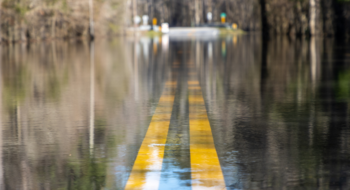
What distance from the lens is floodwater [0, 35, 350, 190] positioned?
18.9 ft

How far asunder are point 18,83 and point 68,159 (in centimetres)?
886

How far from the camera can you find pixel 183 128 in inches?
331

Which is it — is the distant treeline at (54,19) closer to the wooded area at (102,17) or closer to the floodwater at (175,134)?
the wooded area at (102,17)

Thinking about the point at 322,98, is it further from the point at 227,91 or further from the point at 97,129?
the point at 97,129

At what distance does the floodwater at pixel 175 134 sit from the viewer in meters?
5.75

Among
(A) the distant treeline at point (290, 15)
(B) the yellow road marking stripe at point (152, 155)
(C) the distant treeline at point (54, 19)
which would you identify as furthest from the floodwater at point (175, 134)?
(A) the distant treeline at point (290, 15)

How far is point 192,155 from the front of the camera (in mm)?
6652

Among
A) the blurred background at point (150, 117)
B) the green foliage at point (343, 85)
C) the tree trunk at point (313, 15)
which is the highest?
the tree trunk at point (313, 15)

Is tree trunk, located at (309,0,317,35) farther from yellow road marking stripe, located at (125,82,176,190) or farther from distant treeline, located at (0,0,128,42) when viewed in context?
yellow road marking stripe, located at (125,82,176,190)

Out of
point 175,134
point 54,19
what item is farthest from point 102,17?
point 175,134

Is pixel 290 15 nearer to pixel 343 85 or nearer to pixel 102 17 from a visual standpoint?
pixel 102 17

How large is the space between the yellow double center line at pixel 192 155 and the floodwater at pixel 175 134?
0.01m

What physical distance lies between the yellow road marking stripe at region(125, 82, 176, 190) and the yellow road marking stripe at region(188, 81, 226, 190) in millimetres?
326

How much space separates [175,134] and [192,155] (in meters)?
1.30
